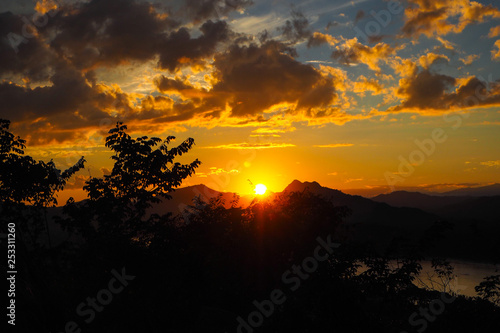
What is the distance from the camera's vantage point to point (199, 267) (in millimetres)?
14023

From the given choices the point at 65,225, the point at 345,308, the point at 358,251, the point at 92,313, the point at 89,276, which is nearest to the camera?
the point at 345,308

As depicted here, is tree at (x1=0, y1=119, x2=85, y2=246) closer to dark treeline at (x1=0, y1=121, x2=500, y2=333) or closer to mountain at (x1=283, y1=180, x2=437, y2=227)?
dark treeline at (x1=0, y1=121, x2=500, y2=333)

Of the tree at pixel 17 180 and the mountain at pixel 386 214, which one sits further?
the mountain at pixel 386 214

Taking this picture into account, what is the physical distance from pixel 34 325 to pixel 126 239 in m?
4.72

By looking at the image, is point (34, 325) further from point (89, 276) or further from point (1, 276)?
point (89, 276)

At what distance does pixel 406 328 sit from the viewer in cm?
861

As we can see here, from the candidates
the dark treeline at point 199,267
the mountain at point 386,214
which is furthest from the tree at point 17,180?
the mountain at point 386,214

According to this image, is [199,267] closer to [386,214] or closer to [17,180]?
[17,180]

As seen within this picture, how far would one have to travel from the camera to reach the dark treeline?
8.70 metres


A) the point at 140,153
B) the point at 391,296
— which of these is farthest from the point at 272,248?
the point at 140,153

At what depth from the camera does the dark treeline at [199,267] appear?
870cm

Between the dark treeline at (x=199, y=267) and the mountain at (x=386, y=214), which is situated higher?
the mountain at (x=386, y=214)

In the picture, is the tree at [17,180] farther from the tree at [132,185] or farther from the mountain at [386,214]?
the mountain at [386,214]

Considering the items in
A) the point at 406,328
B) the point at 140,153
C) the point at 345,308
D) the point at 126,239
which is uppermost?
the point at 140,153
